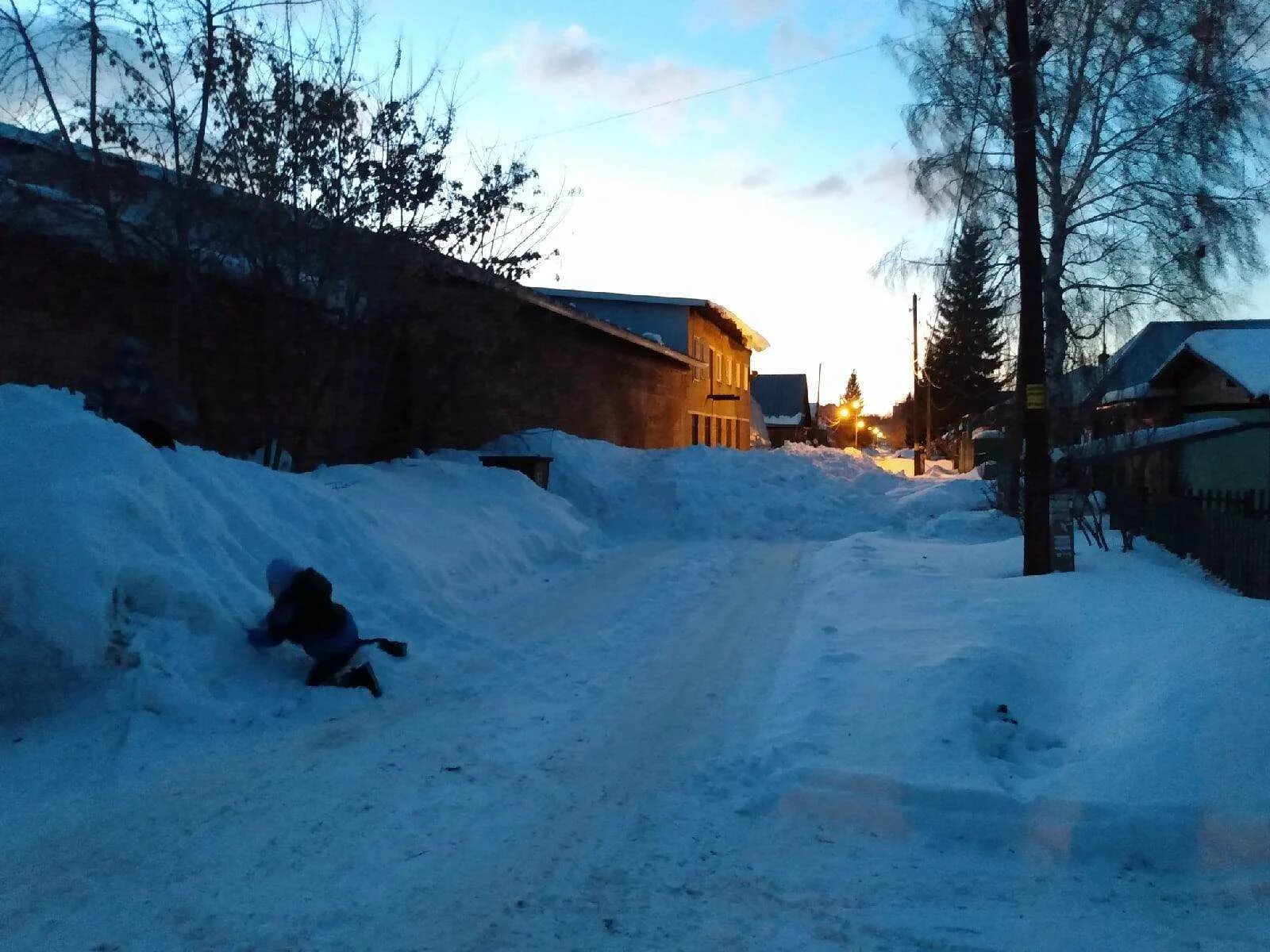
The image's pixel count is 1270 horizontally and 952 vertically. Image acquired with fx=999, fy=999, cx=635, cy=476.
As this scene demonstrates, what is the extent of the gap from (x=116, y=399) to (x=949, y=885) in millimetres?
10088

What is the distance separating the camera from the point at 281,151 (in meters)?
11.4

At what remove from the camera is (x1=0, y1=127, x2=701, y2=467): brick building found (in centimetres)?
1020

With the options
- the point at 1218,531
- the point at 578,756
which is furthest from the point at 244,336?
the point at 1218,531

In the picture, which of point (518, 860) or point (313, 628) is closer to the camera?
point (518, 860)

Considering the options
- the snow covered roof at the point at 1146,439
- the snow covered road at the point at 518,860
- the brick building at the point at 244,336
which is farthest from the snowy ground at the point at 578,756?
the snow covered roof at the point at 1146,439

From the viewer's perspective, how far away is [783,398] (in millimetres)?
73125

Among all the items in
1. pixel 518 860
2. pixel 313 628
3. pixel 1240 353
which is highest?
pixel 1240 353

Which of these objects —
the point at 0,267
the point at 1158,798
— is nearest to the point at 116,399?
the point at 0,267

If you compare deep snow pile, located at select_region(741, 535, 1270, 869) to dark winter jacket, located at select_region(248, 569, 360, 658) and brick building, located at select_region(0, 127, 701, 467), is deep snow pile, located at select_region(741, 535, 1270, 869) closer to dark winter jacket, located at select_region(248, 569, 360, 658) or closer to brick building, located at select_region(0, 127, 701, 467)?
dark winter jacket, located at select_region(248, 569, 360, 658)

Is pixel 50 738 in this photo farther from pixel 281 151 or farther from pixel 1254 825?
pixel 281 151

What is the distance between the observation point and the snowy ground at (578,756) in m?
3.87

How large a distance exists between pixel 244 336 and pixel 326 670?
7.26 metres

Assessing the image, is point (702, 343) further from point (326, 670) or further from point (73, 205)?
point (326, 670)

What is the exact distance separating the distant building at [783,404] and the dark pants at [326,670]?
212 feet
